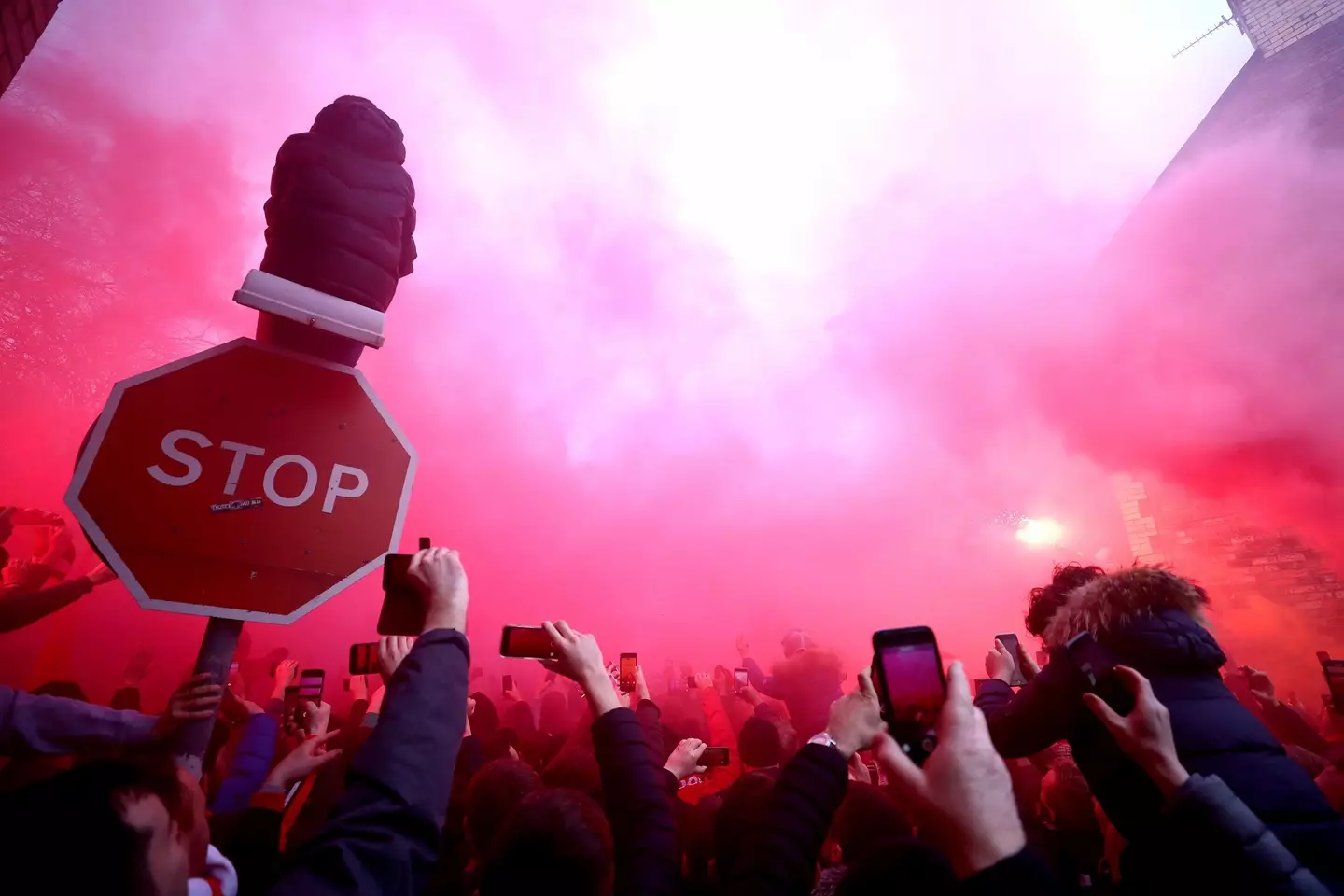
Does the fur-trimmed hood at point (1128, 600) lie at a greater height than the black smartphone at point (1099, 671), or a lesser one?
greater

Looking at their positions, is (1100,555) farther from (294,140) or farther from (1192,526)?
→ (294,140)

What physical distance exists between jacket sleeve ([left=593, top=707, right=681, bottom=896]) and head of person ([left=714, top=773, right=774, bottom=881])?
376 mm

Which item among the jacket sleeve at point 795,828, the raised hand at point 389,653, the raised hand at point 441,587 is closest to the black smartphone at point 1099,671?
the jacket sleeve at point 795,828

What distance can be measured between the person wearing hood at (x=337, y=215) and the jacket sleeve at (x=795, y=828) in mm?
1921

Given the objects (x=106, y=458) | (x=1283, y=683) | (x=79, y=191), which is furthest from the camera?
(x=79, y=191)

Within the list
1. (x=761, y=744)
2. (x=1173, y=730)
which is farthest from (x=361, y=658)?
(x=1173, y=730)

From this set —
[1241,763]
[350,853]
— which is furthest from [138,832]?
[1241,763]

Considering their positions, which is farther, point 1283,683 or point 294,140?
point 1283,683

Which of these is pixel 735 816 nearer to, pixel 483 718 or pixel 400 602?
pixel 400 602

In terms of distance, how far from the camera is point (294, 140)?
80.8 inches

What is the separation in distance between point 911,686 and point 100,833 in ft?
5.14

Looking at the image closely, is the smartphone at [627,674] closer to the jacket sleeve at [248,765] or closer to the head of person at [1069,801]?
the jacket sleeve at [248,765]

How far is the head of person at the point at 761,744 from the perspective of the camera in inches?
159

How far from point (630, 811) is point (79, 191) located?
20.5 m
